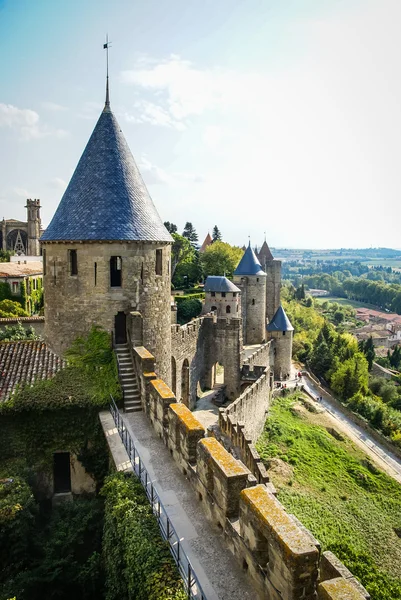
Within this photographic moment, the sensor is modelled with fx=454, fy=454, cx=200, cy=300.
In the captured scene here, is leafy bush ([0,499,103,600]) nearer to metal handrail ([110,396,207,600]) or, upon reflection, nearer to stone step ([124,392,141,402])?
metal handrail ([110,396,207,600])

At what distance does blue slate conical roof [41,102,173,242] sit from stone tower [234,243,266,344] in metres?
34.5

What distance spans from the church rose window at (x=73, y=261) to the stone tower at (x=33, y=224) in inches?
2835

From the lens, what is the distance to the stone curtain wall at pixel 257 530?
6.02m

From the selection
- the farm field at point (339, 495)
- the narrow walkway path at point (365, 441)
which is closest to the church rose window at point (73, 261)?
the farm field at point (339, 495)

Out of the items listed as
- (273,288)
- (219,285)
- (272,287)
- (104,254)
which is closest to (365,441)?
(219,285)

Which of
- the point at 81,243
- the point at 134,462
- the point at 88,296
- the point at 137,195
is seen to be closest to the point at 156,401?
the point at 134,462

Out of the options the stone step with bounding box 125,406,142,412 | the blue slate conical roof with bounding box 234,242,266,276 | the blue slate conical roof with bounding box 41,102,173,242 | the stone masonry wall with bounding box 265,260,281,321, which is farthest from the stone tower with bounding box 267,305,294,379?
the stone step with bounding box 125,406,142,412

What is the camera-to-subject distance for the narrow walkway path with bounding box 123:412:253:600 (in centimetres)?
723

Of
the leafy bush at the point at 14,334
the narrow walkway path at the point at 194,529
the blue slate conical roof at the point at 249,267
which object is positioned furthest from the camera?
the blue slate conical roof at the point at 249,267

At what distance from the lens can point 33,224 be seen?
3280 inches

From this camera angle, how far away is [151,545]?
321 inches

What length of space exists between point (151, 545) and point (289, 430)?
90.8ft

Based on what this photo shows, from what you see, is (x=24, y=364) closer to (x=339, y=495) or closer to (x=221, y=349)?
(x=339, y=495)

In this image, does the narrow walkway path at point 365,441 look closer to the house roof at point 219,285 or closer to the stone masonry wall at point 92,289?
the house roof at point 219,285
